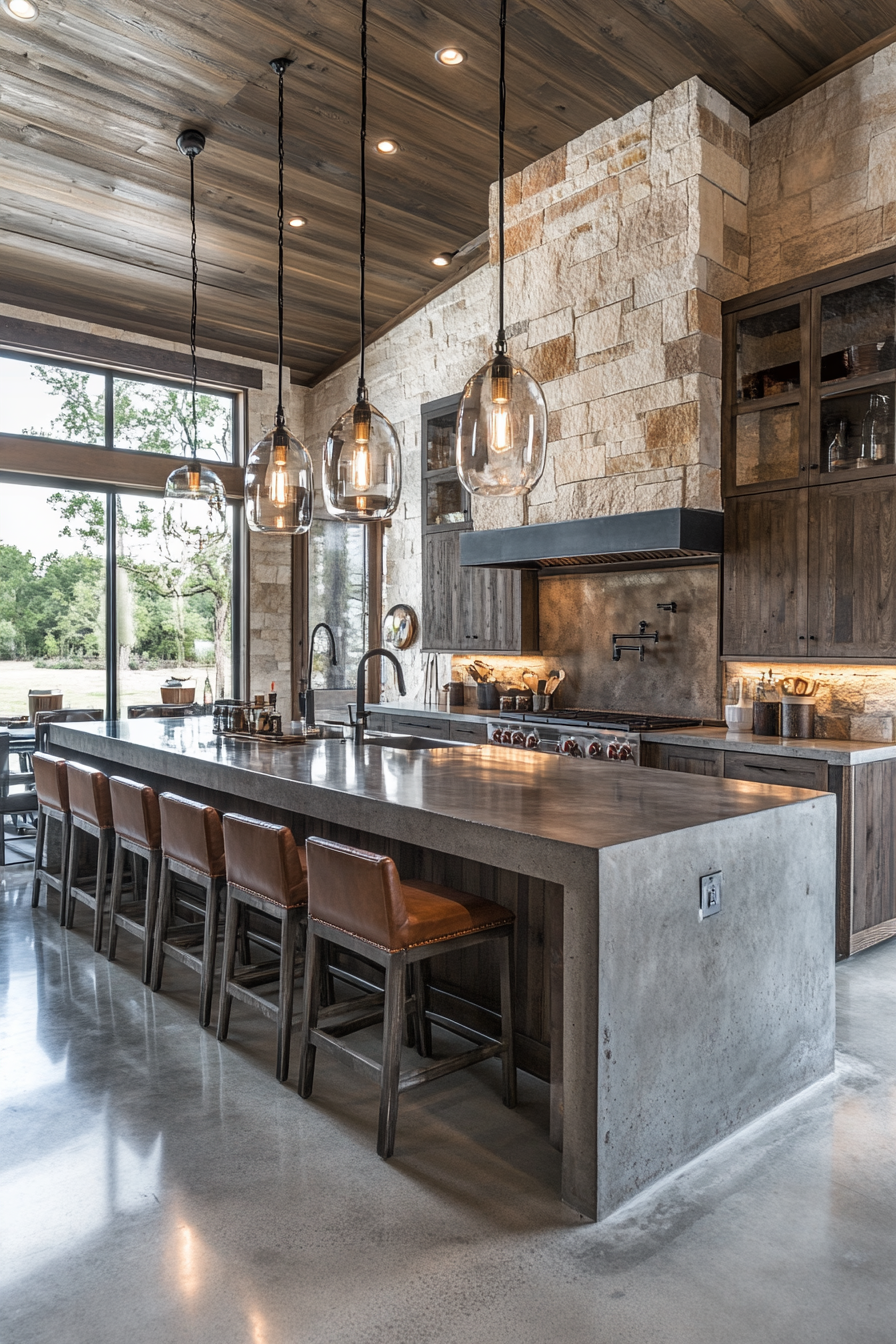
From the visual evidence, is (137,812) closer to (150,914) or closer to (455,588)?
(150,914)

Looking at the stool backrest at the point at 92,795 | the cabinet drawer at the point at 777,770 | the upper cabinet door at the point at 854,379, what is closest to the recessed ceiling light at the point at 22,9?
the stool backrest at the point at 92,795

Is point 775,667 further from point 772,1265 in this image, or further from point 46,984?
point 46,984

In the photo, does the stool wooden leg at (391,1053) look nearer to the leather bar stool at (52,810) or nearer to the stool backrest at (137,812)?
the stool backrest at (137,812)

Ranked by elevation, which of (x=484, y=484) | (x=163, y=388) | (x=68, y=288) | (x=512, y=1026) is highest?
(x=68, y=288)

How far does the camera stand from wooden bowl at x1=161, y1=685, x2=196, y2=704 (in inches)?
303

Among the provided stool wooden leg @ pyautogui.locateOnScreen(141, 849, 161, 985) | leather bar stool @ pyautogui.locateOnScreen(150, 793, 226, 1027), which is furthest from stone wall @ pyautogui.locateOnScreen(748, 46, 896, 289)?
stool wooden leg @ pyautogui.locateOnScreen(141, 849, 161, 985)

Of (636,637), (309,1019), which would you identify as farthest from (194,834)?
(636,637)

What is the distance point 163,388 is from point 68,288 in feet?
3.68

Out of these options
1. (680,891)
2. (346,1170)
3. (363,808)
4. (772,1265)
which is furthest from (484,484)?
(772,1265)

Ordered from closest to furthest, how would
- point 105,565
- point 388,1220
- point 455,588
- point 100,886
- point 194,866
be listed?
point 388,1220 < point 194,866 < point 100,886 < point 455,588 < point 105,565

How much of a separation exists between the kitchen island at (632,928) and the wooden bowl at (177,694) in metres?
4.50

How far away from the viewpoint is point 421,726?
6535 mm

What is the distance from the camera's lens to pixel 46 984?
12.3 ft

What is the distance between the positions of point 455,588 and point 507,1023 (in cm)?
452
